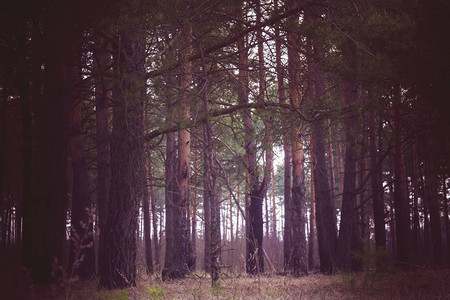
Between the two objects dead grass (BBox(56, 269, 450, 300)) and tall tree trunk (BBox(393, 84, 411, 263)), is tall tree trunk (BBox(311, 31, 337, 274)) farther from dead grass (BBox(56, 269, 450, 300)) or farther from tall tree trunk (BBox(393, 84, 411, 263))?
dead grass (BBox(56, 269, 450, 300))

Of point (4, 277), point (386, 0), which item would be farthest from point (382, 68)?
point (4, 277)

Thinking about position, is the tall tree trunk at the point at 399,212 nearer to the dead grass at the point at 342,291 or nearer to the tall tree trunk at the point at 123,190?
the dead grass at the point at 342,291

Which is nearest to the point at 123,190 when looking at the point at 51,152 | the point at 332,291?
the point at 51,152

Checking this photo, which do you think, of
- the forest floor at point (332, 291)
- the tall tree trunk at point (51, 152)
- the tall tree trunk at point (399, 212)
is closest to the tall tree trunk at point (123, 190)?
the forest floor at point (332, 291)

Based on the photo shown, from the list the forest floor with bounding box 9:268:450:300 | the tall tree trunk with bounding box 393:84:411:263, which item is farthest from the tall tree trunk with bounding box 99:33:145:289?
the tall tree trunk with bounding box 393:84:411:263

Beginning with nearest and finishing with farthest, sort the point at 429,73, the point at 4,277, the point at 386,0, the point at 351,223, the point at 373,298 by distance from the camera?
the point at 373,298 → the point at 386,0 → the point at 429,73 → the point at 4,277 → the point at 351,223

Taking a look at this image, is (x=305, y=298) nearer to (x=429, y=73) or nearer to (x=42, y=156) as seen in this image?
(x=429, y=73)

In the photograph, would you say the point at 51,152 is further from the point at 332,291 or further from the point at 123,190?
the point at 332,291

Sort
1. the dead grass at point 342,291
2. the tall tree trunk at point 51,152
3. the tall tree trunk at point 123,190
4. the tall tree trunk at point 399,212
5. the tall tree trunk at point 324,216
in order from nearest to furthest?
the dead grass at point 342,291
the tall tree trunk at point 123,190
the tall tree trunk at point 51,152
the tall tree trunk at point 399,212
the tall tree trunk at point 324,216

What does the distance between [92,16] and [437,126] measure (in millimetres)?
7033

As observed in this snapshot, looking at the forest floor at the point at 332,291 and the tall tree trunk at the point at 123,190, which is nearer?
the forest floor at the point at 332,291

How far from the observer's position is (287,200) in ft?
46.9

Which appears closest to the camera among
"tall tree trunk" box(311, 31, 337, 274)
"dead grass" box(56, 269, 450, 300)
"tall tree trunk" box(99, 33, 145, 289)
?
"dead grass" box(56, 269, 450, 300)

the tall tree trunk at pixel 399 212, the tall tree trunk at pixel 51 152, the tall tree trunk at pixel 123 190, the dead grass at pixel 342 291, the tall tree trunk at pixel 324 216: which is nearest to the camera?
the dead grass at pixel 342 291
